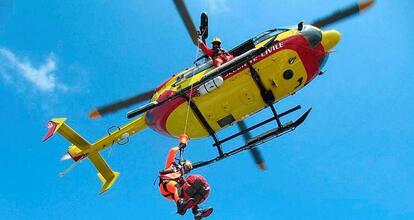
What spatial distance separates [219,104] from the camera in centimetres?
1612

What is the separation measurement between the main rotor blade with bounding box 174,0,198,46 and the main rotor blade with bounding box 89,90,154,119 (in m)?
2.95

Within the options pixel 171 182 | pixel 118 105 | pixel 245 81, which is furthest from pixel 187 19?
pixel 171 182

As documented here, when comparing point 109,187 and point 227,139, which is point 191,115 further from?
point 109,187

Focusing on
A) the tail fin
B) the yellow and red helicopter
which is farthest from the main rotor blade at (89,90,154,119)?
the yellow and red helicopter

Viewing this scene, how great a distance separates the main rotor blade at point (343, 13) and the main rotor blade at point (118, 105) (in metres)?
6.54

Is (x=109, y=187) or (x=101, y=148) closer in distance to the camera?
(x=101, y=148)

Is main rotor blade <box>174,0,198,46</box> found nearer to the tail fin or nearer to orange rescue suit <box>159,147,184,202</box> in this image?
the tail fin

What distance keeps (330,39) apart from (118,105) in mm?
7880

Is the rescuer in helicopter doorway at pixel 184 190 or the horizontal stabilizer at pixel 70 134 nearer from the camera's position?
the rescuer in helicopter doorway at pixel 184 190

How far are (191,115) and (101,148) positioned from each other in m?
4.81

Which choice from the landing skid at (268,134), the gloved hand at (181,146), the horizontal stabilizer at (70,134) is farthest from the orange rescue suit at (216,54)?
the horizontal stabilizer at (70,134)

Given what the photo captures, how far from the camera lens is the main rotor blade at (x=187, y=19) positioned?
16.2 meters

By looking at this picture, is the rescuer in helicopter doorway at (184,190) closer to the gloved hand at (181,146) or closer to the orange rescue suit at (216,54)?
the gloved hand at (181,146)

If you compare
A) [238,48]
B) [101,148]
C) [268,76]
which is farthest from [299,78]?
[101,148]
